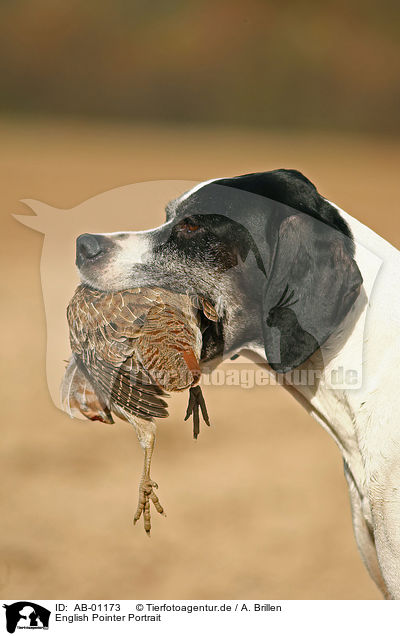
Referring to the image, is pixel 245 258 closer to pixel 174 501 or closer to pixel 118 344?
pixel 118 344

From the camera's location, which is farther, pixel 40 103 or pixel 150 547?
pixel 40 103

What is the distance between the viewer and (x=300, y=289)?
5.95 feet

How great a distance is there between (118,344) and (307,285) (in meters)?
0.48

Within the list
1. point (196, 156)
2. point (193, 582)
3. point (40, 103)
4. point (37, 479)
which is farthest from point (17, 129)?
point (193, 582)

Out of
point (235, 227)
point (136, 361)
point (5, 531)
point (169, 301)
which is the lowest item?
point (5, 531)

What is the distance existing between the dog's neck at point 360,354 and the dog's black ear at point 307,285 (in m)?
0.04

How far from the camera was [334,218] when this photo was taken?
6.13ft

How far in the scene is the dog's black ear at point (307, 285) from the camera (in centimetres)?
179

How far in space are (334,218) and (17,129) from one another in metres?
13.6

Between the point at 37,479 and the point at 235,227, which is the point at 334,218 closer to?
the point at 235,227
